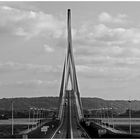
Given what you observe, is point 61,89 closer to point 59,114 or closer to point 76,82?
point 76,82

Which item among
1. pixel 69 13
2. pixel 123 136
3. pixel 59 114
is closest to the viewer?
pixel 123 136

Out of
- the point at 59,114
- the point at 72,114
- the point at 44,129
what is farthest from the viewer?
the point at 72,114

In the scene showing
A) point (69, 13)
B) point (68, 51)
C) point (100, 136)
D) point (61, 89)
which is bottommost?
point (100, 136)

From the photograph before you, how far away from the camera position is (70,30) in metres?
150

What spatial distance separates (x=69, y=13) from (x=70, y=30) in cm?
602

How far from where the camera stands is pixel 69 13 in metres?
151

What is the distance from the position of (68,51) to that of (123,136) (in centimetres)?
9818

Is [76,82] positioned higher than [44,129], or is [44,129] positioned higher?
[76,82]

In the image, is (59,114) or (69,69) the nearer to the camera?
(69,69)

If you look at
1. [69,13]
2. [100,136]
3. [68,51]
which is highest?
[69,13]

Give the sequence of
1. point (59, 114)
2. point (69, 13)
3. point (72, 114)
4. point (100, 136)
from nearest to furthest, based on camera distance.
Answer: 1. point (100, 136)
2. point (69, 13)
3. point (59, 114)
4. point (72, 114)

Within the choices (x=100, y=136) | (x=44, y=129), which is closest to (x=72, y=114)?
(x=44, y=129)

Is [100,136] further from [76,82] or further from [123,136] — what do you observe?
[76,82]

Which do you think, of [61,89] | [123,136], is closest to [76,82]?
[61,89]
